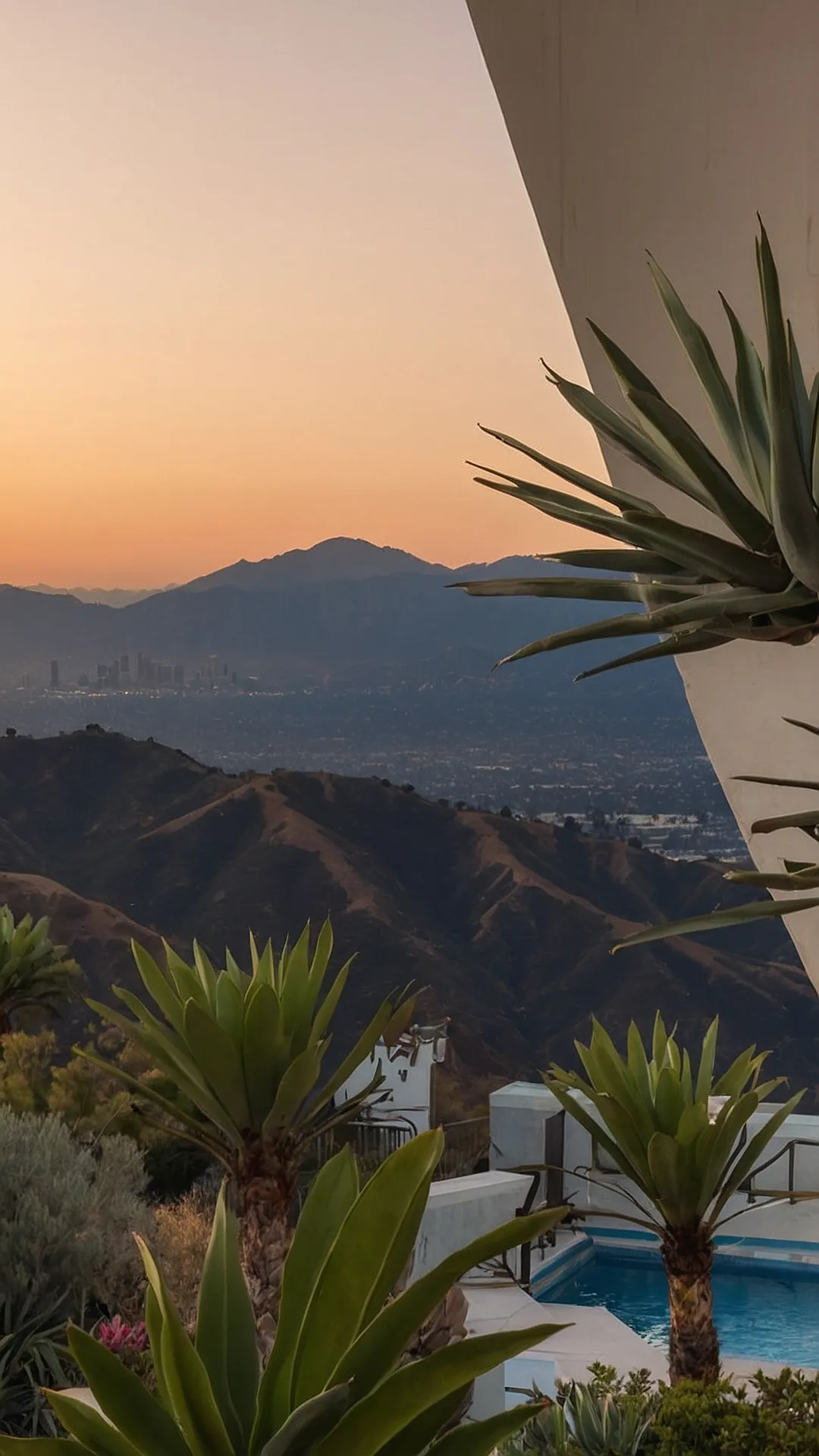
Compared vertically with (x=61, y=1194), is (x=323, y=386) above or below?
above

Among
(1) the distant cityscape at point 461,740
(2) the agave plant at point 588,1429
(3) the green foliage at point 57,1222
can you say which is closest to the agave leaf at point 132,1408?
(2) the agave plant at point 588,1429

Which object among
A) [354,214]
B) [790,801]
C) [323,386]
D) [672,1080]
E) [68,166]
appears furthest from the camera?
[323,386]

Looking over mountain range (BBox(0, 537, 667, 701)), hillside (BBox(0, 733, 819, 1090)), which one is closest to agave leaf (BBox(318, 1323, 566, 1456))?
hillside (BBox(0, 733, 819, 1090))

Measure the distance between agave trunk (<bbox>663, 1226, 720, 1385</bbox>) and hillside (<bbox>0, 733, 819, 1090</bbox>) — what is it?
60.6ft

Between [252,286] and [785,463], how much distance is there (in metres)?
18.9

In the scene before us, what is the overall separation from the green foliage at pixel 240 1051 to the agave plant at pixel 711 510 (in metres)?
1.77

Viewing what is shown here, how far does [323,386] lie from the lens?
2419cm

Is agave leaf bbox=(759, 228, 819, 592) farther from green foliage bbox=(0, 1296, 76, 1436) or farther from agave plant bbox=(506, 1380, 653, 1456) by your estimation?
green foliage bbox=(0, 1296, 76, 1436)

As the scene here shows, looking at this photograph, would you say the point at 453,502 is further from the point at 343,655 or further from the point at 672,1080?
the point at 672,1080

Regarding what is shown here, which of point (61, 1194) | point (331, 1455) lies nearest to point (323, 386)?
point (61, 1194)

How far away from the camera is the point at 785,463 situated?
113 centimetres

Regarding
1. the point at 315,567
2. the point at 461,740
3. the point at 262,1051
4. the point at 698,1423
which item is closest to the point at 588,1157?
the point at 262,1051

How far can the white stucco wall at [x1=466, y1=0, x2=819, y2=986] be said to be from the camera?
1.83m

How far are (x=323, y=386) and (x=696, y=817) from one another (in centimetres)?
1161
